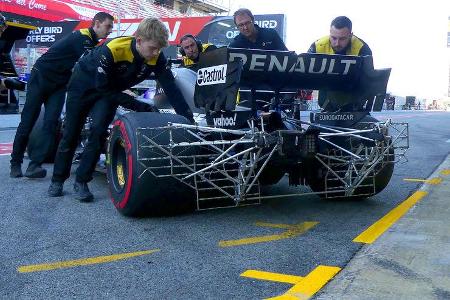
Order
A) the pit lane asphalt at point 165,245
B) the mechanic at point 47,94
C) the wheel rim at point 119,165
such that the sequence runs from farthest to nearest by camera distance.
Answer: the mechanic at point 47,94
the wheel rim at point 119,165
the pit lane asphalt at point 165,245

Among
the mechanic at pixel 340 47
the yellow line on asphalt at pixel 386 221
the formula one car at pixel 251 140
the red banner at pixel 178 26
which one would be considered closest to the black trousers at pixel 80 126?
the formula one car at pixel 251 140

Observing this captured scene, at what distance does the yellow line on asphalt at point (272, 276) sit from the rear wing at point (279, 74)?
1.33m

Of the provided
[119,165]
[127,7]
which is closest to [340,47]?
[119,165]

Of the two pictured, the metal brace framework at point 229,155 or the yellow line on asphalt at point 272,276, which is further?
the metal brace framework at point 229,155

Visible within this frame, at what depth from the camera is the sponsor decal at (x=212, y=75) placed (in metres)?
3.94

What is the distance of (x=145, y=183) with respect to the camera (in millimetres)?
3893

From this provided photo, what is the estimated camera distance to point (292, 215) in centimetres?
444

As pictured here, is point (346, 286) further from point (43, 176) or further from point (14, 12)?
point (14, 12)

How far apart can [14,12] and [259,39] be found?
19.2 m

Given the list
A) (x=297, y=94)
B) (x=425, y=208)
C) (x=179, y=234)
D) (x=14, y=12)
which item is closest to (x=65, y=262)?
(x=179, y=234)

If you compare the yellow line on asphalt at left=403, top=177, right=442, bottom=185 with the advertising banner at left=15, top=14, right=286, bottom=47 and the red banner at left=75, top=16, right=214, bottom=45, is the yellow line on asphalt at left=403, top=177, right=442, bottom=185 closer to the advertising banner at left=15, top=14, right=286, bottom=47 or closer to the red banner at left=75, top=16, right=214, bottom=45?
the advertising banner at left=15, top=14, right=286, bottom=47

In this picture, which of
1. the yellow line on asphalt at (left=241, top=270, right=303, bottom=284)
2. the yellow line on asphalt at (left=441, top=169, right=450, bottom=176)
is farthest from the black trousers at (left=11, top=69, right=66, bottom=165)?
the yellow line on asphalt at (left=441, top=169, right=450, bottom=176)

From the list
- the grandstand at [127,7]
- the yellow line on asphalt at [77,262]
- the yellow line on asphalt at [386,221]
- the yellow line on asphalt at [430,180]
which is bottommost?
the yellow line on asphalt at [77,262]

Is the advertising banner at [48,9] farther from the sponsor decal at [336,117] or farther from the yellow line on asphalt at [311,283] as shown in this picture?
the yellow line on asphalt at [311,283]
